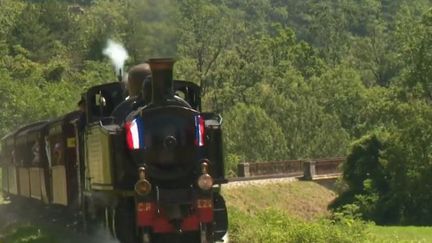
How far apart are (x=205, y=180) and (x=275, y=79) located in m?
59.4

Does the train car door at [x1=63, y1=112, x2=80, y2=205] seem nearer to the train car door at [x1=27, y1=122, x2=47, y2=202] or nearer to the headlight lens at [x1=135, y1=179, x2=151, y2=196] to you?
the train car door at [x1=27, y1=122, x2=47, y2=202]

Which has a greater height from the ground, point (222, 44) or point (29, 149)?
point (222, 44)

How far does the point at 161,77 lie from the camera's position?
1393cm

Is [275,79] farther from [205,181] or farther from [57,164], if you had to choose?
[205,181]

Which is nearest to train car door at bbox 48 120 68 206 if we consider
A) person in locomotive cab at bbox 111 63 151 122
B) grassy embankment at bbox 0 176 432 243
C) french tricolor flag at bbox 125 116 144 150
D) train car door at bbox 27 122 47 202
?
grassy embankment at bbox 0 176 432 243

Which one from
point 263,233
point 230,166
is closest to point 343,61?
point 230,166

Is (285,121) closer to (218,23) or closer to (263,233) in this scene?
(218,23)

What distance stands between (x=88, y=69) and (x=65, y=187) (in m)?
50.5

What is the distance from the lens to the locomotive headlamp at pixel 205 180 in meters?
13.8

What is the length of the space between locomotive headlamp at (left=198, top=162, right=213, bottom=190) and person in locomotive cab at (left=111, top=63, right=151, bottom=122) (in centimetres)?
160

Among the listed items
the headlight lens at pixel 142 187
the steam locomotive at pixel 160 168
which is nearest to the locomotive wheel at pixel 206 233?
the steam locomotive at pixel 160 168

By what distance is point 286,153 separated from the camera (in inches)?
2436

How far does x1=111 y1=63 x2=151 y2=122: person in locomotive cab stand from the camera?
565 inches

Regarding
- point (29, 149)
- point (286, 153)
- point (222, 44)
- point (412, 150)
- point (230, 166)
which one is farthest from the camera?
point (222, 44)
